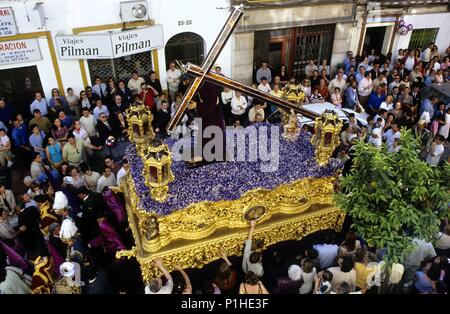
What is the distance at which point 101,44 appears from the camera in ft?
36.9

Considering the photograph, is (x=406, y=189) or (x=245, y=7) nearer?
(x=406, y=189)

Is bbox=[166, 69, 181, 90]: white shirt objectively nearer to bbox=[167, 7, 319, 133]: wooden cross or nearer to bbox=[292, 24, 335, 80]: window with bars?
bbox=[292, 24, 335, 80]: window with bars

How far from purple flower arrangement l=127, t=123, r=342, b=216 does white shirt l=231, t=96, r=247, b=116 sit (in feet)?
10.3

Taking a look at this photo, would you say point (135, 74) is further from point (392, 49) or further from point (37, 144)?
point (392, 49)

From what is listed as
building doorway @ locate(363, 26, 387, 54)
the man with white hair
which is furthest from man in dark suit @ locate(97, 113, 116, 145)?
building doorway @ locate(363, 26, 387, 54)

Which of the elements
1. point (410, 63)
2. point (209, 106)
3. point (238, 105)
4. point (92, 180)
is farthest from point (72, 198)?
point (410, 63)

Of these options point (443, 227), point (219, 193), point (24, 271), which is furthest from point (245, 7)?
point (24, 271)

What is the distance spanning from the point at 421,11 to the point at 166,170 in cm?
1426

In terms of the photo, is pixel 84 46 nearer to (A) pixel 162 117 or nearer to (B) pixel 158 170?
(A) pixel 162 117

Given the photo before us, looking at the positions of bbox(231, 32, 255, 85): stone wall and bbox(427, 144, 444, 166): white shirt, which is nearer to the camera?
bbox(427, 144, 444, 166): white shirt

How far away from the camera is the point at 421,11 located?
15.7 meters

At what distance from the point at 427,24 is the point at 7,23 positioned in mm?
15757

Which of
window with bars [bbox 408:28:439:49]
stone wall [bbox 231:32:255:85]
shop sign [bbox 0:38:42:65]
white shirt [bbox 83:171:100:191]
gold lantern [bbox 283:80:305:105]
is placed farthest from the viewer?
window with bars [bbox 408:28:439:49]

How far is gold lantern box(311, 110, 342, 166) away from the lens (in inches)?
296
